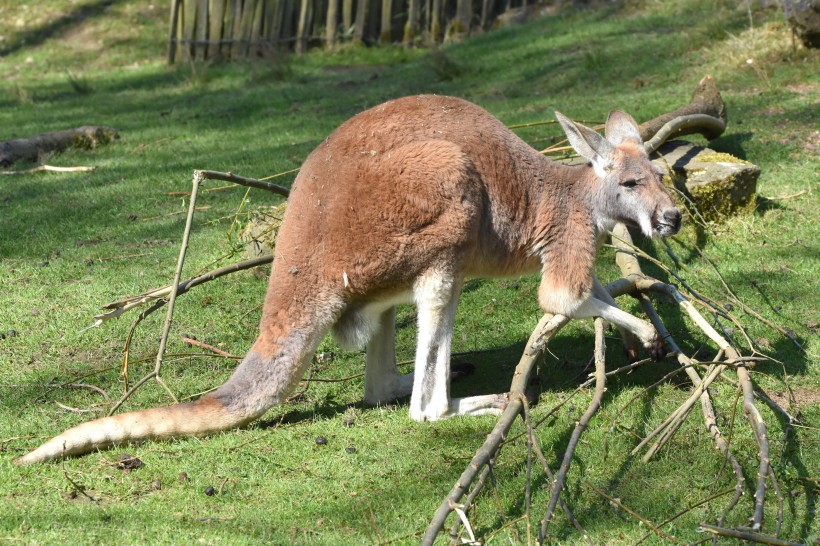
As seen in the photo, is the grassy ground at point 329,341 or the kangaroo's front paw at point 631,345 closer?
the grassy ground at point 329,341

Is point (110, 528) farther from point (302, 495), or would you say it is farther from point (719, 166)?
point (719, 166)

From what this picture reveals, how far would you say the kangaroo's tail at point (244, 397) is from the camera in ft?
14.0

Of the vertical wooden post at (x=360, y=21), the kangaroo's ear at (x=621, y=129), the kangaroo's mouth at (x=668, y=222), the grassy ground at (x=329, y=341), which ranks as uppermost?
the vertical wooden post at (x=360, y=21)

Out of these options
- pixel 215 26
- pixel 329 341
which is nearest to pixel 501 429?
pixel 329 341

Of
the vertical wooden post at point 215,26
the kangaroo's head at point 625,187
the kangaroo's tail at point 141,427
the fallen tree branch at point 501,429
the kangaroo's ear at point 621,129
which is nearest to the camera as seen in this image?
the fallen tree branch at point 501,429

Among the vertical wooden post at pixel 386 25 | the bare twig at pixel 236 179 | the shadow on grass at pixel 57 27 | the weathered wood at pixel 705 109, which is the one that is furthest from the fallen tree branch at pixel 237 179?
the shadow on grass at pixel 57 27

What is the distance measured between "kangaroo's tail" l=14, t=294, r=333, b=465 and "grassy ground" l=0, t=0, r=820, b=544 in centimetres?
11

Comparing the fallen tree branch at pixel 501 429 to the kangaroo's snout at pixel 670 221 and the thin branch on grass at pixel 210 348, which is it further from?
the thin branch on grass at pixel 210 348

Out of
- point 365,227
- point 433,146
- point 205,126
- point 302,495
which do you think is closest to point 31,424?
point 302,495

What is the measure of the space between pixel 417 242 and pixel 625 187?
1189 mm

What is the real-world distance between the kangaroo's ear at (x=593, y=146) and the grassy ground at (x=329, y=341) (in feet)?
3.42

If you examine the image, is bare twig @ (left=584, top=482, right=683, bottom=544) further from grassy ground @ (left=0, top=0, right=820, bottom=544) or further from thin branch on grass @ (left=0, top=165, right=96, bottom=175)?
thin branch on grass @ (left=0, top=165, right=96, bottom=175)

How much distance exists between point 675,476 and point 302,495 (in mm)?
1649

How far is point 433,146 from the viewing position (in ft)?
15.1
